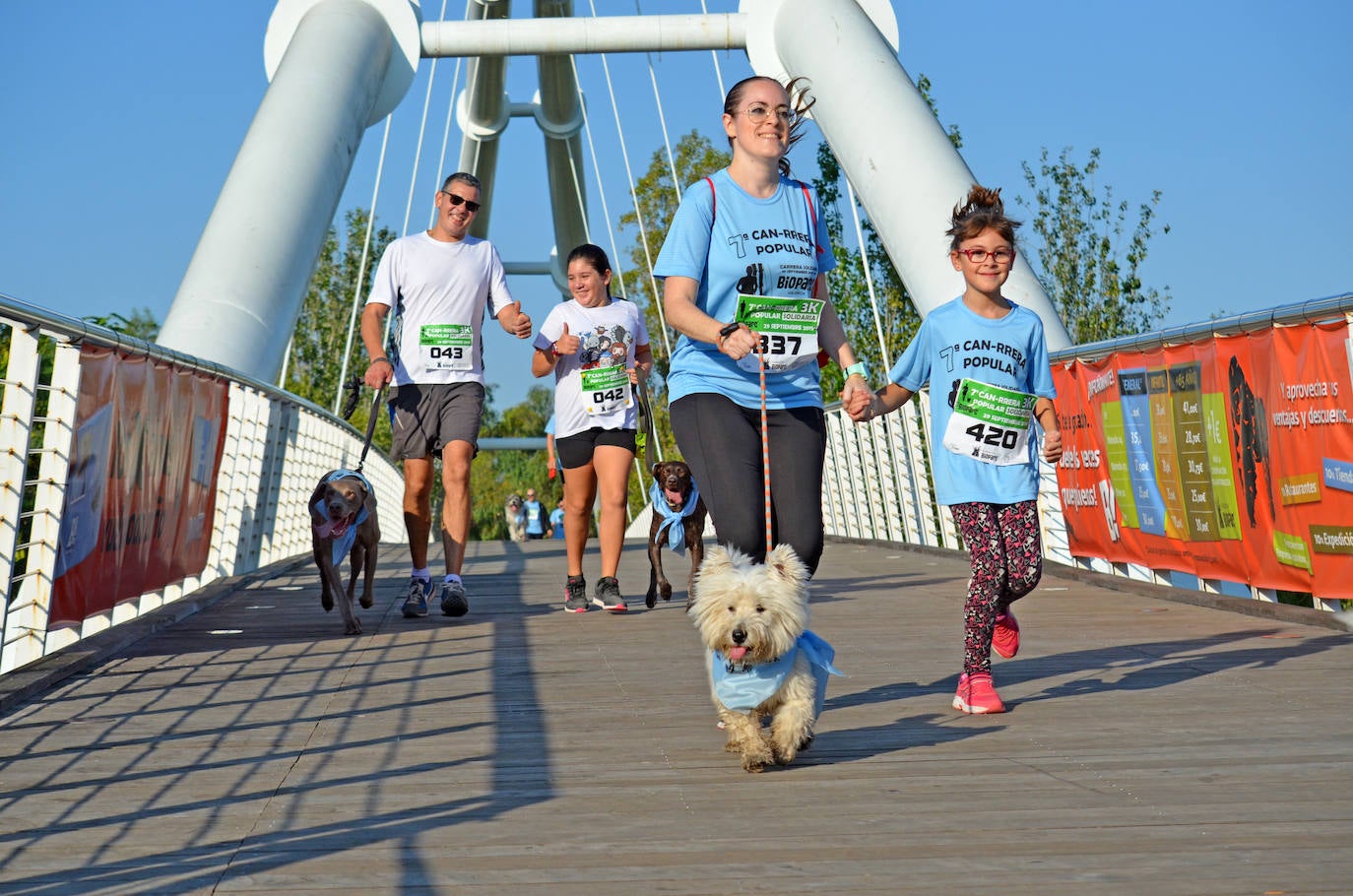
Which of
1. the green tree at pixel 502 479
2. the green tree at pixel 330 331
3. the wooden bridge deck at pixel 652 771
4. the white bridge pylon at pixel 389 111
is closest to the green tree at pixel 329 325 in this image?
the green tree at pixel 330 331

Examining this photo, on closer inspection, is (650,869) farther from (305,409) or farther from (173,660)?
(305,409)

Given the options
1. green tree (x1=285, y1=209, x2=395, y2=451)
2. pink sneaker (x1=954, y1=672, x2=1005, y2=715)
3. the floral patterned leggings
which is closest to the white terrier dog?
pink sneaker (x1=954, y1=672, x2=1005, y2=715)

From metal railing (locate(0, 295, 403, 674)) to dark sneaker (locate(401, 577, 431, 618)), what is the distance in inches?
50.4

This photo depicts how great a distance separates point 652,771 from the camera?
160 inches

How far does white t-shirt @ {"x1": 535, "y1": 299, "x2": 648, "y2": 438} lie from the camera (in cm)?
854

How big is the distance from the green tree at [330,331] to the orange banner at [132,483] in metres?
26.7

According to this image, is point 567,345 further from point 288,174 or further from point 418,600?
point 288,174

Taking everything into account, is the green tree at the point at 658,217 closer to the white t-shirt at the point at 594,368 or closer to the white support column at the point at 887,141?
the white support column at the point at 887,141

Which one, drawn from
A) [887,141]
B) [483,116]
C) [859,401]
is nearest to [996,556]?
[859,401]

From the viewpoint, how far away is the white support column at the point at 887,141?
591 inches

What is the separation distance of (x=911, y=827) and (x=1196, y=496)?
5685 mm

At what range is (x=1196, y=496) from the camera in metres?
8.57

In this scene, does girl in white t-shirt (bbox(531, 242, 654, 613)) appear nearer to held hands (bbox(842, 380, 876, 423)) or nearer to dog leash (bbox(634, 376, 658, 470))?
dog leash (bbox(634, 376, 658, 470))

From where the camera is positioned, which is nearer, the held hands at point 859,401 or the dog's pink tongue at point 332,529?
the held hands at point 859,401
